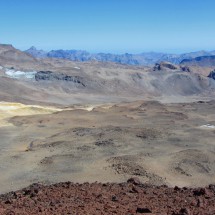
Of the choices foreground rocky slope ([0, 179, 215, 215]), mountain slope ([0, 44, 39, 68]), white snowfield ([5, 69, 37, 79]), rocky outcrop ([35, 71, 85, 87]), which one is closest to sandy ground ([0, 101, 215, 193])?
foreground rocky slope ([0, 179, 215, 215])

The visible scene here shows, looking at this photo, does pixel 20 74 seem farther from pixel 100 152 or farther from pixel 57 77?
pixel 100 152

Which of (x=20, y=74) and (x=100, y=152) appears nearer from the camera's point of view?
(x=100, y=152)

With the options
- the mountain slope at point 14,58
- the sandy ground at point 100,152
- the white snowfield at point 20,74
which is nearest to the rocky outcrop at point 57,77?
the white snowfield at point 20,74

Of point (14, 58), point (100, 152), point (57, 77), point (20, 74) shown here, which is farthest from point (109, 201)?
point (14, 58)

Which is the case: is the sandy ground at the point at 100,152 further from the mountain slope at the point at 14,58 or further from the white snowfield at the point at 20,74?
the mountain slope at the point at 14,58

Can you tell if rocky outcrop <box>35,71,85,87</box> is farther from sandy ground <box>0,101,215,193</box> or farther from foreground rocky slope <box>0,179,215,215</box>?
foreground rocky slope <box>0,179,215,215</box>
